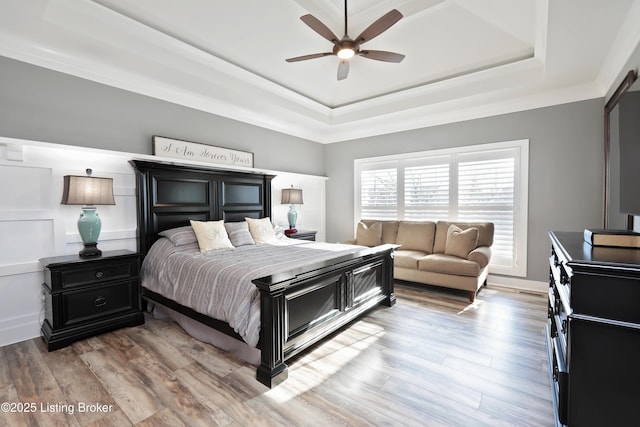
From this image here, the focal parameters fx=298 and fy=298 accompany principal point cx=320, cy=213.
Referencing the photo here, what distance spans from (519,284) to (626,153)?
2.69m

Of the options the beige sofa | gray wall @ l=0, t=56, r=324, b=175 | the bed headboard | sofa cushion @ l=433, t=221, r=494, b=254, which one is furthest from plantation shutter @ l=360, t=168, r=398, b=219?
gray wall @ l=0, t=56, r=324, b=175

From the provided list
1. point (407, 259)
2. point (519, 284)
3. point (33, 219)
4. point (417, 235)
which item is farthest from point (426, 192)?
point (33, 219)

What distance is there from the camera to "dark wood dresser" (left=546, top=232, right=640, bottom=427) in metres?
1.30

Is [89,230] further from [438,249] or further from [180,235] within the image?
[438,249]

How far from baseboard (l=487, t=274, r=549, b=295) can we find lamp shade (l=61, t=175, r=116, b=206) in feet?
17.0

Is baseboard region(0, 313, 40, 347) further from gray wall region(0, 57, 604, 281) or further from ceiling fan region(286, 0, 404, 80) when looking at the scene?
ceiling fan region(286, 0, 404, 80)

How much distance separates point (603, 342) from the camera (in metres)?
1.35

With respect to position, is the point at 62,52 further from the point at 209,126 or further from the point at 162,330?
the point at 162,330

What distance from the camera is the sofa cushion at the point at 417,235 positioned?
4789mm

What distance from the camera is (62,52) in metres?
2.96

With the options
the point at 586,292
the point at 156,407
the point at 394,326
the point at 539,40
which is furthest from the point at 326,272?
the point at 539,40

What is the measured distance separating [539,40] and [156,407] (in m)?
4.61

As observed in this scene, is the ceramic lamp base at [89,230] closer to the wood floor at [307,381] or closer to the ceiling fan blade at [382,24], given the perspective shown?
the wood floor at [307,381]

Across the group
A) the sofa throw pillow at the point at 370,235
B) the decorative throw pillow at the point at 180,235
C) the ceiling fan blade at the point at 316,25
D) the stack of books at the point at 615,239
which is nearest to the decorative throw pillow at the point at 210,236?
the decorative throw pillow at the point at 180,235
